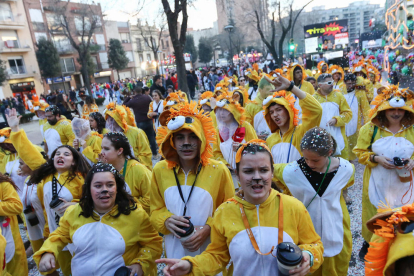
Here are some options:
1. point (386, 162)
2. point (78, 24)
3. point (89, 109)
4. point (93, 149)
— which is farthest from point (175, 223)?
point (78, 24)

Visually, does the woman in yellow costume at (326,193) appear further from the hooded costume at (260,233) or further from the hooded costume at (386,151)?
the hooded costume at (386,151)

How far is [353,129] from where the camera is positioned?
6.10 metres

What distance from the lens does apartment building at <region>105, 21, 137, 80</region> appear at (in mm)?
46438

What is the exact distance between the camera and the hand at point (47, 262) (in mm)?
2088

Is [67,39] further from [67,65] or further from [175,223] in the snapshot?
[175,223]

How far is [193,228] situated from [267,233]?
61cm

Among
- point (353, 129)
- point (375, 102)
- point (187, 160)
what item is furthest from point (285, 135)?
point (353, 129)

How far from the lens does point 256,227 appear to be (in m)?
1.84

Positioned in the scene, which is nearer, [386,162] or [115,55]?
[386,162]

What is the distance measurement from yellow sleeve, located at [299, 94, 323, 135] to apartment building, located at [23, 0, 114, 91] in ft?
104

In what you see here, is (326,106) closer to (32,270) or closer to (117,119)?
(117,119)

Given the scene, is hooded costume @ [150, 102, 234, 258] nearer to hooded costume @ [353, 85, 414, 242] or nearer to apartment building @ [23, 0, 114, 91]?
hooded costume @ [353, 85, 414, 242]

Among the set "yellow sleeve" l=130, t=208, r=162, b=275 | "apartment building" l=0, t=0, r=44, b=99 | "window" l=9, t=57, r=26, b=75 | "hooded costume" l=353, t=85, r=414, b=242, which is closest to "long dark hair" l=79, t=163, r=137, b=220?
"yellow sleeve" l=130, t=208, r=162, b=275

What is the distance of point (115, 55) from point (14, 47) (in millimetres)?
13999
